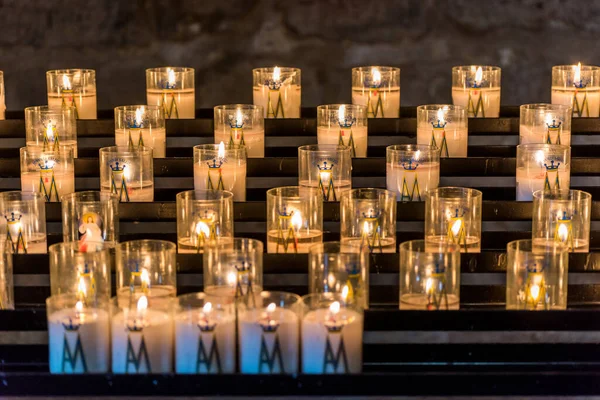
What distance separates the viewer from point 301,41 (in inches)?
146

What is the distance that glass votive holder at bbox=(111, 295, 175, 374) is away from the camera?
2.04 meters

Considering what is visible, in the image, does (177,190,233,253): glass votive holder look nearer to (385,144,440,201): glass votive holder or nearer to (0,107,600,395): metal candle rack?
(0,107,600,395): metal candle rack

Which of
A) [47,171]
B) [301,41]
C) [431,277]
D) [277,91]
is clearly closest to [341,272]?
[431,277]

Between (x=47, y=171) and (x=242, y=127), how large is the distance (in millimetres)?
494

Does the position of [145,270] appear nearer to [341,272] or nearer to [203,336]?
[203,336]

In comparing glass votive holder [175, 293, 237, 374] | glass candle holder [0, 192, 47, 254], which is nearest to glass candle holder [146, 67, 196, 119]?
glass candle holder [0, 192, 47, 254]

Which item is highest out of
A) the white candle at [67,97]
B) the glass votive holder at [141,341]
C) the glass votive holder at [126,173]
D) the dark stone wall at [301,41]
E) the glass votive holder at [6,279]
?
the dark stone wall at [301,41]

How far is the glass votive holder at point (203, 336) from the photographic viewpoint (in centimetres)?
204

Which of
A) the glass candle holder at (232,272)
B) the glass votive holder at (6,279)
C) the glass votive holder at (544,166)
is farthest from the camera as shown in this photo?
the glass votive holder at (544,166)

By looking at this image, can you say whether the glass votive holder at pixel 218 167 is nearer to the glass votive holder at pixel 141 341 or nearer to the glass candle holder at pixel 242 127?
the glass candle holder at pixel 242 127

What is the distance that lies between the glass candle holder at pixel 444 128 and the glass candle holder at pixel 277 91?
403 millimetres

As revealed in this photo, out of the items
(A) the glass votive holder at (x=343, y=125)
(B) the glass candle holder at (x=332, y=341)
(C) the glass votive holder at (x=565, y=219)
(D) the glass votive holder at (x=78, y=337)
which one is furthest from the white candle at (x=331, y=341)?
(A) the glass votive holder at (x=343, y=125)

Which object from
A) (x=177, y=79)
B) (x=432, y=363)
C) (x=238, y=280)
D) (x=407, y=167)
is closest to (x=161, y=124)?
(x=177, y=79)

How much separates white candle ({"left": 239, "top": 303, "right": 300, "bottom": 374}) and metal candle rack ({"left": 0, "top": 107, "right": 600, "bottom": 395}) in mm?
38
